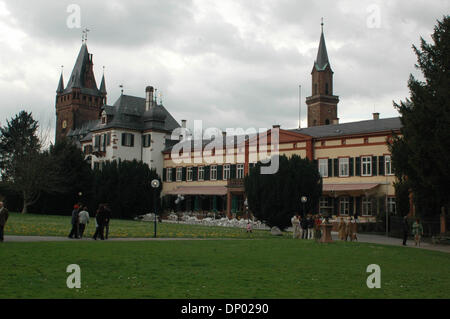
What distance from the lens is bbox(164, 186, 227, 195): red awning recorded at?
54188mm

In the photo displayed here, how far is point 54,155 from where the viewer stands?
56.2 m

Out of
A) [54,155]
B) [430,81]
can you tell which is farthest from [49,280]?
[54,155]

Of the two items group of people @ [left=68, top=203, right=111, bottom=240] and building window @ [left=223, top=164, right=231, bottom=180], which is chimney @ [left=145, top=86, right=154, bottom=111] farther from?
group of people @ [left=68, top=203, right=111, bottom=240]

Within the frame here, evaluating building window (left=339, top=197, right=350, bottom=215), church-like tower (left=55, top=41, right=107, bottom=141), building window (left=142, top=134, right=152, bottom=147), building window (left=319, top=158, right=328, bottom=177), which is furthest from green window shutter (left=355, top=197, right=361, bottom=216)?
church-like tower (left=55, top=41, right=107, bottom=141)

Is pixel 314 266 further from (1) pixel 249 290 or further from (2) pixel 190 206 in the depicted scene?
(2) pixel 190 206

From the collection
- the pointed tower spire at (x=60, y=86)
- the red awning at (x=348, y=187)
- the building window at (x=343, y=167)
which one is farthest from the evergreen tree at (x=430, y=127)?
the pointed tower spire at (x=60, y=86)

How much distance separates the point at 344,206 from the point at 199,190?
17.2 metres

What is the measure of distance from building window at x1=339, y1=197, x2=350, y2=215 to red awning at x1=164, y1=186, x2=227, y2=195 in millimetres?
12887

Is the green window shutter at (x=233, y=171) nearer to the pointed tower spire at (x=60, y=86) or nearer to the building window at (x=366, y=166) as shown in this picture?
the building window at (x=366, y=166)

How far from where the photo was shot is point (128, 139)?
204 feet

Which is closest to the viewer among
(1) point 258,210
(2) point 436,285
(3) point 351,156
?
(2) point 436,285

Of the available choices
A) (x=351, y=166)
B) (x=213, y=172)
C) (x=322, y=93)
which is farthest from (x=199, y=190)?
(x=322, y=93)

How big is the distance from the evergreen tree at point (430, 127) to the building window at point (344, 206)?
14.7 meters
